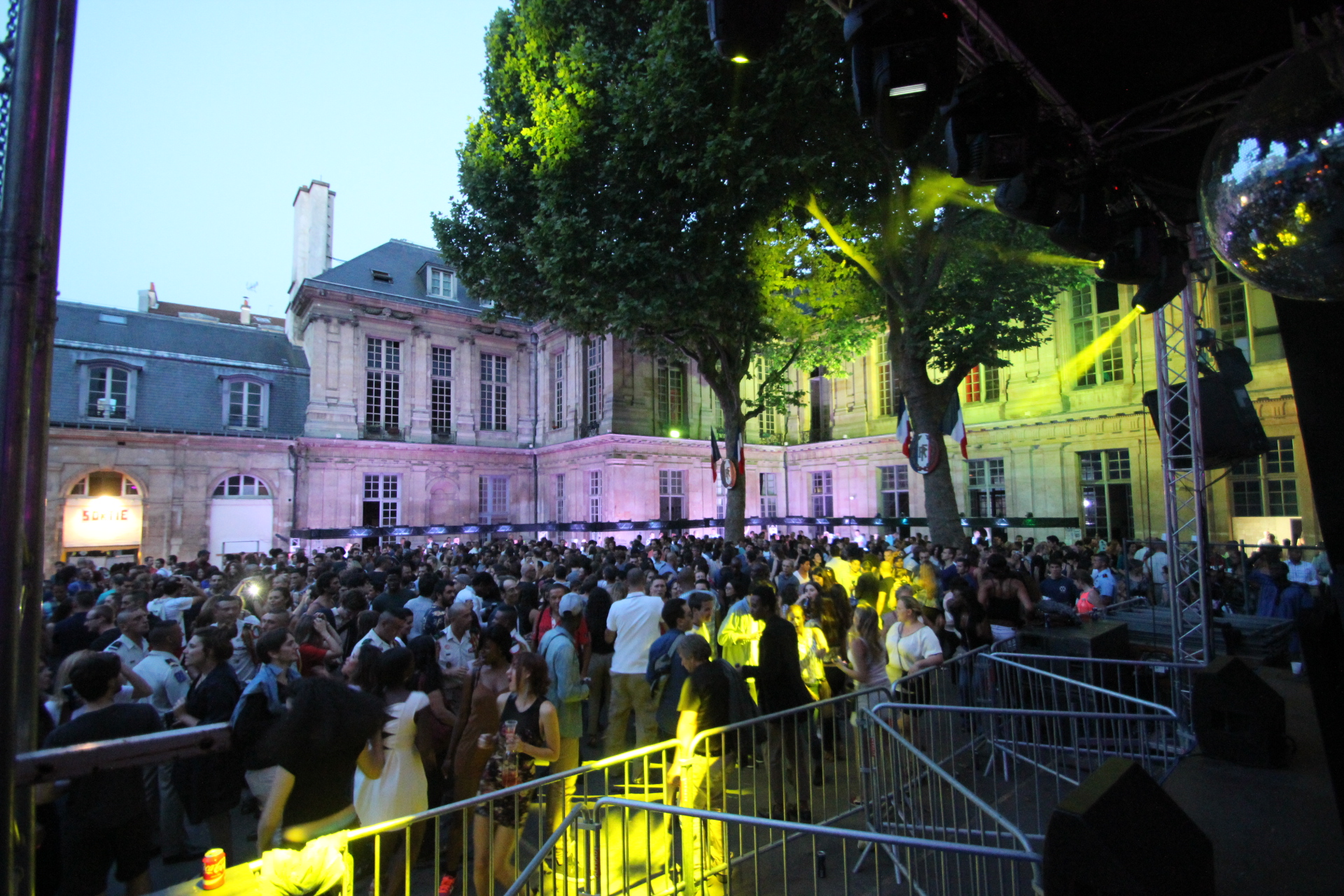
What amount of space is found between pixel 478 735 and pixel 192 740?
A: 2.30m

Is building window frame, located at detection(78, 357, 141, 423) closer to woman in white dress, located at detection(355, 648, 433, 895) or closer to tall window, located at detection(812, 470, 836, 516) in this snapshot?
woman in white dress, located at detection(355, 648, 433, 895)

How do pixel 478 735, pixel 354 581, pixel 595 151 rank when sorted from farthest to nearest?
pixel 595 151
pixel 354 581
pixel 478 735

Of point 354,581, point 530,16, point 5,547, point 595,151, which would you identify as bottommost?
point 354,581

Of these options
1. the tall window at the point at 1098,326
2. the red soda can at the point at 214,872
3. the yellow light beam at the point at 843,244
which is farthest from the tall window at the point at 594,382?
the red soda can at the point at 214,872

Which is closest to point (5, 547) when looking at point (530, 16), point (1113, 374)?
point (530, 16)

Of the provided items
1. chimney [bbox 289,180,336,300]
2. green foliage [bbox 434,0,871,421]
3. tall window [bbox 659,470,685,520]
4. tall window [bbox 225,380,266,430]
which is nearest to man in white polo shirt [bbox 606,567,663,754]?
green foliage [bbox 434,0,871,421]

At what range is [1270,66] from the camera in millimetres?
4766

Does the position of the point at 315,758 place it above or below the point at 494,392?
below

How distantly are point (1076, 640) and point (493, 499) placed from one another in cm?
2387

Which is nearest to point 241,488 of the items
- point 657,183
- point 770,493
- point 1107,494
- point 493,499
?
point 493,499

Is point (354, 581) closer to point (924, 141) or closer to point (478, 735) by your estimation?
point (478, 735)

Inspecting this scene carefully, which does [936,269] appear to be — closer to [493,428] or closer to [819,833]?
[819,833]

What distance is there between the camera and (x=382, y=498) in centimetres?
2478

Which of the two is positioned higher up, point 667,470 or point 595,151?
point 595,151
